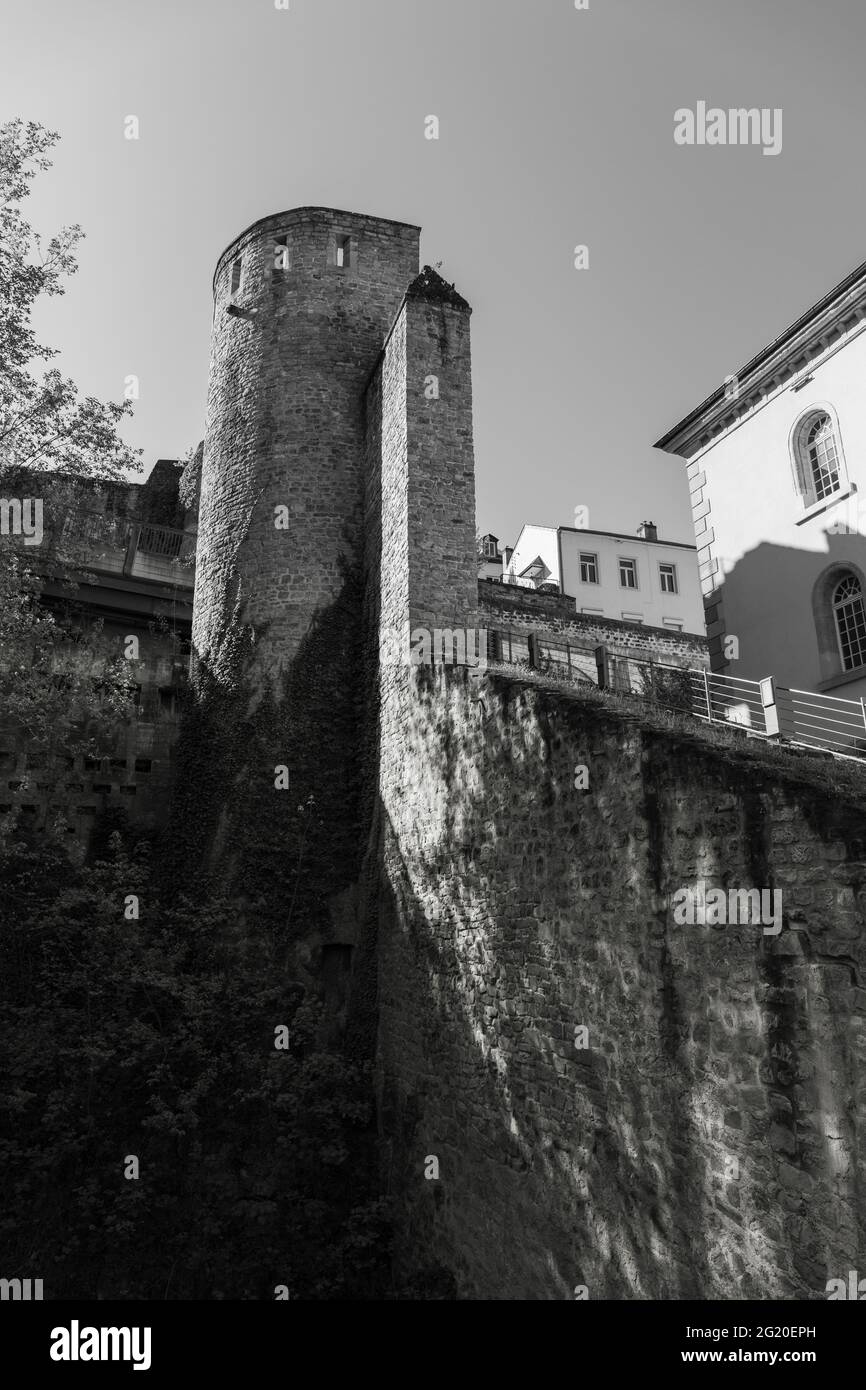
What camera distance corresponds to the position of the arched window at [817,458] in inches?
603

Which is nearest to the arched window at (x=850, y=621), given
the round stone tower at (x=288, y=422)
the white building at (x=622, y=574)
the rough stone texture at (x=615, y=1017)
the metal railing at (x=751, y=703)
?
the metal railing at (x=751, y=703)

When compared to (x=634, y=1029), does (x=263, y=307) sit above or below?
above

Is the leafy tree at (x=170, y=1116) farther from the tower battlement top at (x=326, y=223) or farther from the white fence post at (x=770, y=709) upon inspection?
the tower battlement top at (x=326, y=223)

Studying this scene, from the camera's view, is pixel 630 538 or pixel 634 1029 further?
pixel 630 538

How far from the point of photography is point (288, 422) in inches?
A: 607

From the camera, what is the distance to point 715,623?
1786 centimetres

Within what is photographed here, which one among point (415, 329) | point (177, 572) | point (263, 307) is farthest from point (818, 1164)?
point (177, 572)

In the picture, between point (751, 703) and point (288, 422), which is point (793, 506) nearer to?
point (751, 703)

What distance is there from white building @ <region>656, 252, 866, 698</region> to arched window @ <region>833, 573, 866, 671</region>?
0.02 m

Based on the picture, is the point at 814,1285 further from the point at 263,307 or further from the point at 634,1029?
the point at 263,307

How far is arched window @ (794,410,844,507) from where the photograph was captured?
50.3 feet

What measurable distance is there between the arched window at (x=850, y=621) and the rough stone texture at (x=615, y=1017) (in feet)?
27.2

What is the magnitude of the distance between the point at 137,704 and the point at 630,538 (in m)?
28.7

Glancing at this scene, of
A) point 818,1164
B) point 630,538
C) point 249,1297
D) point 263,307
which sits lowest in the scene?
point 249,1297
